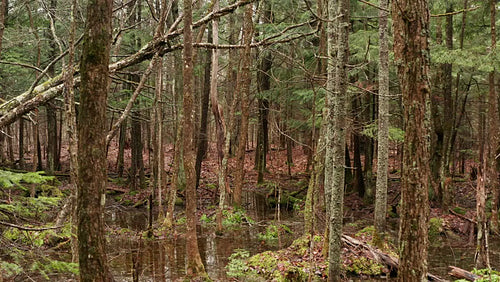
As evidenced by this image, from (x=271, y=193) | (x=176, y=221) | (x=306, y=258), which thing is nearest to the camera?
(x=306, y=258)

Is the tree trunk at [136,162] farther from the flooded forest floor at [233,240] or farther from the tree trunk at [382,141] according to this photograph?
the tree trunk at [382,141]

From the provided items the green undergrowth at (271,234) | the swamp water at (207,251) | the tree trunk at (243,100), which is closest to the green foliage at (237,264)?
the swamp water at (207,251)

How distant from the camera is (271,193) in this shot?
19.2m

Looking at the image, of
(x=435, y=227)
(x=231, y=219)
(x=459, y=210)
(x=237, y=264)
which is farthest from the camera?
(x=459, y=210)

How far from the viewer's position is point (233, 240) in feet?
40.4

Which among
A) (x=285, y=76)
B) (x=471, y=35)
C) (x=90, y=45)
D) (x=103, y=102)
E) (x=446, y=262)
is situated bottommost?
(x=446, y=262)

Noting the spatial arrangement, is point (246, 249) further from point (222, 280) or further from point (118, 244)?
point (118, 244)

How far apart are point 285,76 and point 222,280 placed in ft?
47.5

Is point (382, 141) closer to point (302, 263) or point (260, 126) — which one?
point (302, 263)

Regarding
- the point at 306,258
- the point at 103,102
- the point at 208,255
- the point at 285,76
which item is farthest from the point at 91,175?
the point at 285,76

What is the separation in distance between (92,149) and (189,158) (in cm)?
391

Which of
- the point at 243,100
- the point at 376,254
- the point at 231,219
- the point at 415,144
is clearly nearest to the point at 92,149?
the point at 415,144

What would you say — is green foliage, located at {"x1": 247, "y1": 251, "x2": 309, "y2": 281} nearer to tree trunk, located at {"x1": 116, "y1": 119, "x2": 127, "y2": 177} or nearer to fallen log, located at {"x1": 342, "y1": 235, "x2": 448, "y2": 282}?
fallen log, located at {"x1": 342, "y1": 235, "x2": 448, "y2": 282}

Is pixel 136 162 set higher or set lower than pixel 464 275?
higher
